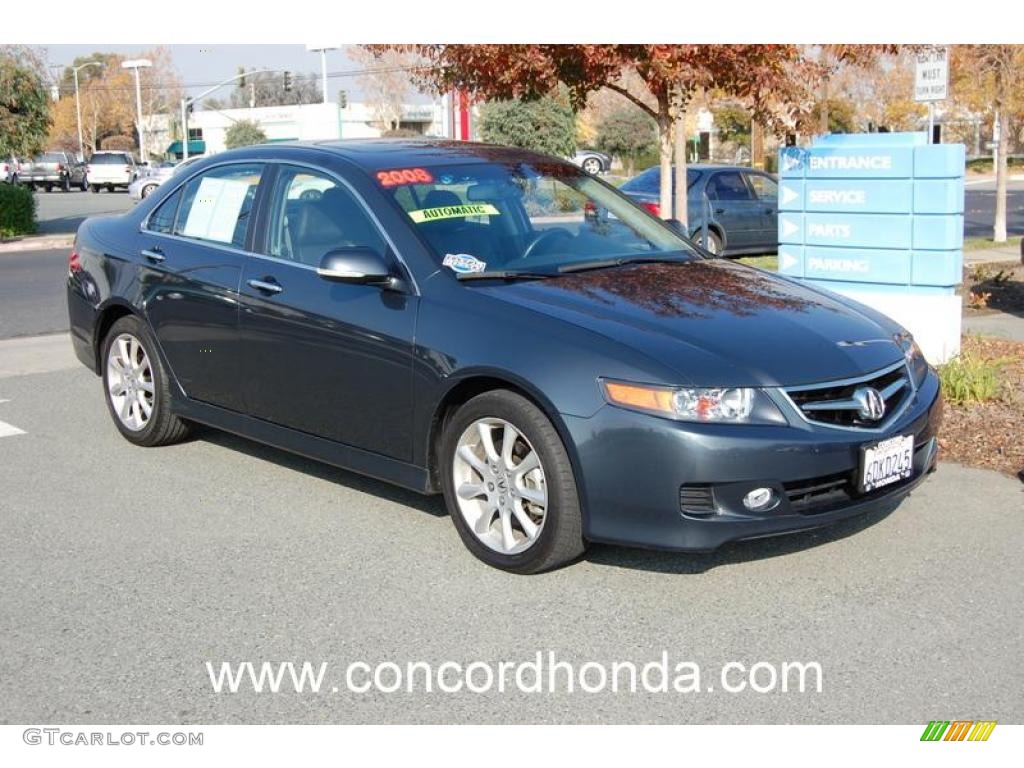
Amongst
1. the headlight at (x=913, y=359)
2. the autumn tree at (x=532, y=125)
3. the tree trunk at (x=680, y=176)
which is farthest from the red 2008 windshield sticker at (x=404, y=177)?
the autumn tree at (x=532, y=125)

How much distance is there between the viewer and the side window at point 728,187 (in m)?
18.9

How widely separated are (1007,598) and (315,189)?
3465 millimetres

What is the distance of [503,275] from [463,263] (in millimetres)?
178

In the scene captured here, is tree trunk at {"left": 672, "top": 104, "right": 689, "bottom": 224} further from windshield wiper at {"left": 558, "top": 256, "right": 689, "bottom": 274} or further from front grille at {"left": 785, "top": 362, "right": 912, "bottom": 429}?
front grille at {"left": 785, "top": 362, "right": 912, "bottom": 429}

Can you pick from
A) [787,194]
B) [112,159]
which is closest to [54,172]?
[112,159]

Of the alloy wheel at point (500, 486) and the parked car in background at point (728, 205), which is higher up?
the parked car in background at point (728, 205)


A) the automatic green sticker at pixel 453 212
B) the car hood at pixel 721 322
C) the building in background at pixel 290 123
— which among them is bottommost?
the car hood at pixel 721 322

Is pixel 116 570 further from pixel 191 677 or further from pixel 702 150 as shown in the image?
pixel 702 150

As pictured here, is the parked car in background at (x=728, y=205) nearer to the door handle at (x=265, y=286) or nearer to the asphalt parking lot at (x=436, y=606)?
the asphalt parking lot at (x=436, y=606)

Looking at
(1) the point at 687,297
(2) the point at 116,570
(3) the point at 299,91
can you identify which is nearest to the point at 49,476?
(2) the point at 116,570

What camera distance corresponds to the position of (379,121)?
6306 centimetres

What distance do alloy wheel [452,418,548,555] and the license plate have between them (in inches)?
47.0

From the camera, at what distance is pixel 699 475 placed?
14.6 ft

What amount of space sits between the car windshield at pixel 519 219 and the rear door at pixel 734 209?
41.5ft
